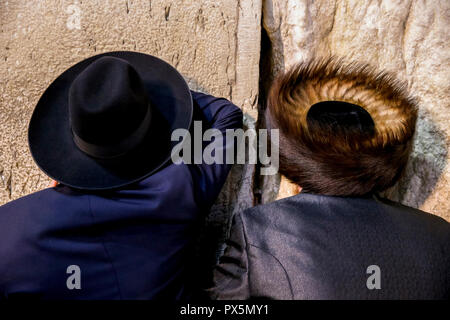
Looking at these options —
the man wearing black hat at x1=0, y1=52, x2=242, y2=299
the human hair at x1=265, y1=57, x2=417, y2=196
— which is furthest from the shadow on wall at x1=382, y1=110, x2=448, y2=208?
the man wearing black hat at x1=0, y1=52, x2=242, y2=299

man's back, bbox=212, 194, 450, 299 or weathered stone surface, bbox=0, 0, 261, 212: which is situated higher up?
weathered stone surface, bbox=0, 0, 261, 212

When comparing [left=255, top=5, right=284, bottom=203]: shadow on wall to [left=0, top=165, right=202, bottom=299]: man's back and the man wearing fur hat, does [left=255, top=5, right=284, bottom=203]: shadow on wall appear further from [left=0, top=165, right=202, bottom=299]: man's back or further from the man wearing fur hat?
[left=0, top=165, right=202, bottom=299]: man's back

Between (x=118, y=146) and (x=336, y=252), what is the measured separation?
668 mm

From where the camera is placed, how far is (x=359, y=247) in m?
0.88

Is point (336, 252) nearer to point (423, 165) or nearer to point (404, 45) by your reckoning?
point (423, 165)

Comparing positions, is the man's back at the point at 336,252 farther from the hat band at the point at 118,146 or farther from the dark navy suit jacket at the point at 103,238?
the hat band at the point at 118,146

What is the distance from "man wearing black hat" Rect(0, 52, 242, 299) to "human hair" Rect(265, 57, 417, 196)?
0.31 metres

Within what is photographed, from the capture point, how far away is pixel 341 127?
1.00 m

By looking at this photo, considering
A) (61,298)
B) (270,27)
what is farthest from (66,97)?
(270,27)

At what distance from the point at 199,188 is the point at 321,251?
405 millimetres

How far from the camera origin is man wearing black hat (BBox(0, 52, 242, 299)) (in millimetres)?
847

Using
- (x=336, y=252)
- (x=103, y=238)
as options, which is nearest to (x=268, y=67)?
(x=336, y=252)

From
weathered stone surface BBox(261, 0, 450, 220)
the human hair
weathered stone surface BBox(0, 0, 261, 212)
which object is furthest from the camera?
weathered stone surface BBox(261, 0, 450, 220)
